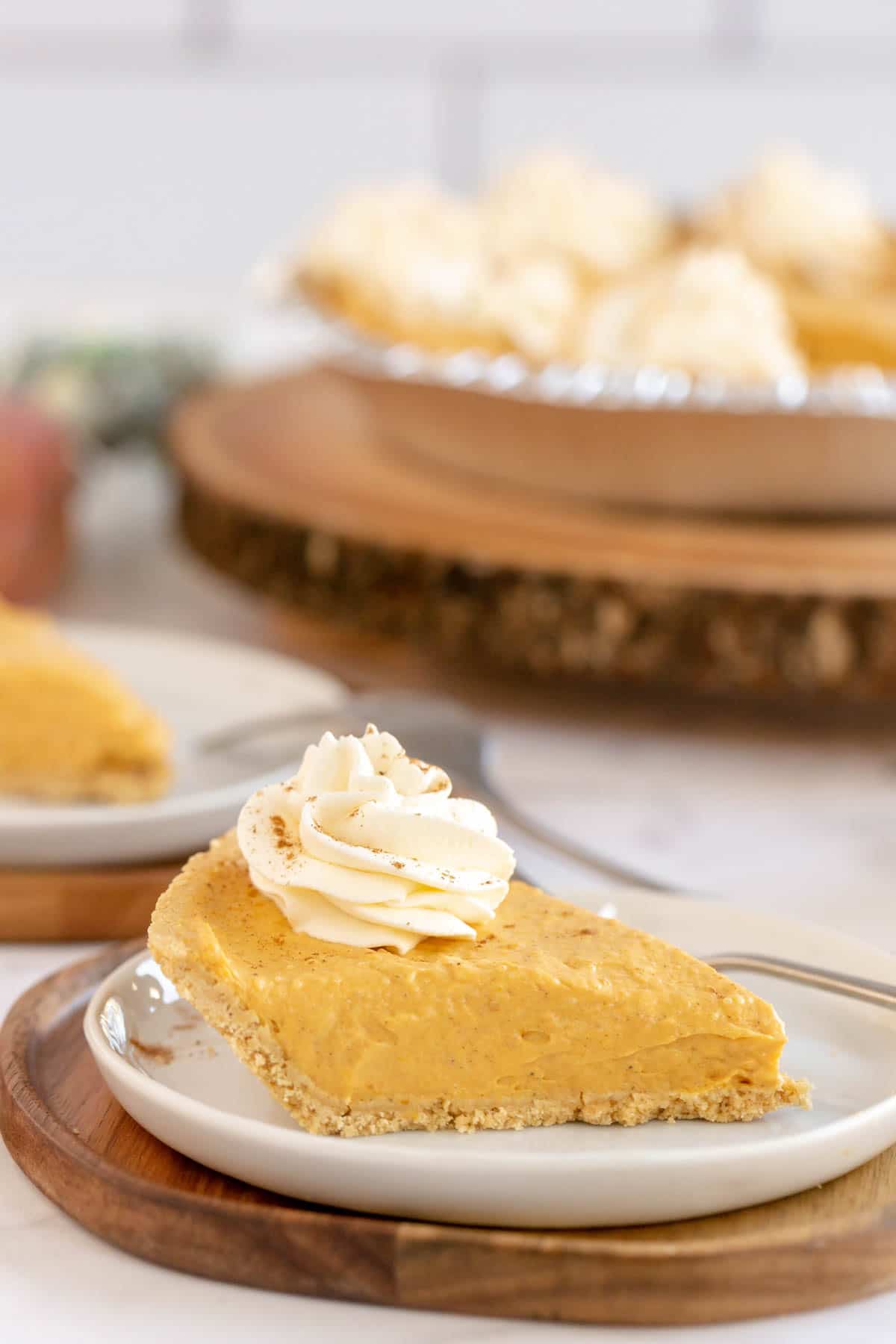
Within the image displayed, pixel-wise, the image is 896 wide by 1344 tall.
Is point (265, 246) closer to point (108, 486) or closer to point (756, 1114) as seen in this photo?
point (108, 486)

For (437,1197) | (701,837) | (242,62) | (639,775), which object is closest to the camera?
(437,1197)

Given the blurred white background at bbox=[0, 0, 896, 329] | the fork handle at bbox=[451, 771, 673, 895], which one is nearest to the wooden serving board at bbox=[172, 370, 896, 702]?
the fork handle at bbox=[451, 771, 673, 895]

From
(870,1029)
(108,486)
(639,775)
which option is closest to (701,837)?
(639,775)

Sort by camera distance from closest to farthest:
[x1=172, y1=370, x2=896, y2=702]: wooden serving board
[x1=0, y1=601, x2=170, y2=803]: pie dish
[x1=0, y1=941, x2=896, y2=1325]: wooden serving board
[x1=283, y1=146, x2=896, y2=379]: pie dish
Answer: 1. [x1=0, y1=941, x2=896, y2=1325]: wooden serving board
2. [x1=0, y1=601, x2=170, y2=803]: pie dish
3. [x1=172, y1=370, x2=896, y2=702]: wooden serving board
4. [x1=283, y1=146, x2=896, y2=379]: pie dish

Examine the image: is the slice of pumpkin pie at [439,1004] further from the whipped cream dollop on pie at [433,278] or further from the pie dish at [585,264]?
the whipped cream dollop on pie at [433,278]

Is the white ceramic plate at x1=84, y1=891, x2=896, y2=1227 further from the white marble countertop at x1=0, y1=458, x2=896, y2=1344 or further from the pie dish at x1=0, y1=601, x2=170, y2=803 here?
the pie dish at x1=0, y1=601, x2=170, y2=803

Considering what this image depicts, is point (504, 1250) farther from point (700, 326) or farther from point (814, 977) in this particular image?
point (700, 326)
